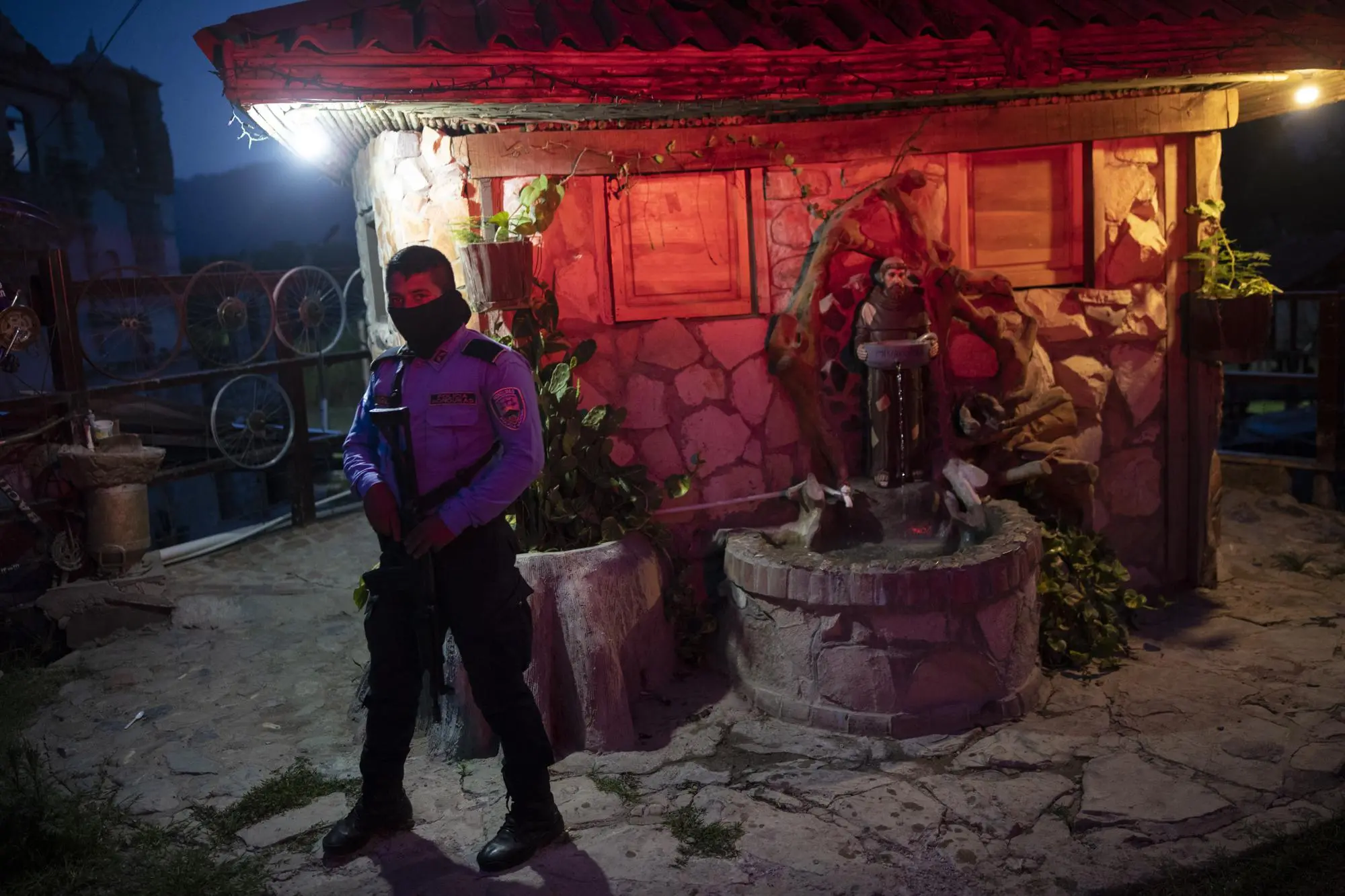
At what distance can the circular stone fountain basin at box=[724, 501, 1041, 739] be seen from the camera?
17.3 feet

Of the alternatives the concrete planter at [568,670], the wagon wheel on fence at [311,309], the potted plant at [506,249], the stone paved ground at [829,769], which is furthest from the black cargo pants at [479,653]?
the wagon wheel on fence at [311,309]

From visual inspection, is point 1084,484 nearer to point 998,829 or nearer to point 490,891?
A: point 998,829

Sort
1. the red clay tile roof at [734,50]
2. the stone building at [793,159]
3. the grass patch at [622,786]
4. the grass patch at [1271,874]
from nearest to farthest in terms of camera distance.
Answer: the grass patch at [1271,874] < the grass patch at [622,786] < the red clay tile roof at [734,50] < the stone building at [793,159]

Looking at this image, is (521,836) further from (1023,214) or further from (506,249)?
(1023,214)

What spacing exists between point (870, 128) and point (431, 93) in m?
2.54

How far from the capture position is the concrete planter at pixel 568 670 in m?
5.23

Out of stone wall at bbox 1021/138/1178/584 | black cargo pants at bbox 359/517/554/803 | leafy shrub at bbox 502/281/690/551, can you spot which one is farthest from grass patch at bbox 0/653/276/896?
stone wall at bbox 1021/138/1178/584

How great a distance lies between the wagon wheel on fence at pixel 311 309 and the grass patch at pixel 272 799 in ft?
20.9

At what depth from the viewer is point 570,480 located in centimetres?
584

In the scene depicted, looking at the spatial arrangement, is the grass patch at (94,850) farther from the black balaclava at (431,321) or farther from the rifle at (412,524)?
the black balaclava at (431,321)

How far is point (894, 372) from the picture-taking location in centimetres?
612

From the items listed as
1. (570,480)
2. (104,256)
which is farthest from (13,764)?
(104,256)

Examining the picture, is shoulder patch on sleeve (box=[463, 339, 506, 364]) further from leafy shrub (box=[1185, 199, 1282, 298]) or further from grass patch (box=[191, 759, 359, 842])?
leafy shrub (box=[1185, 199, 1282, 298])

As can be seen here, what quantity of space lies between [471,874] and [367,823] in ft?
1.66
